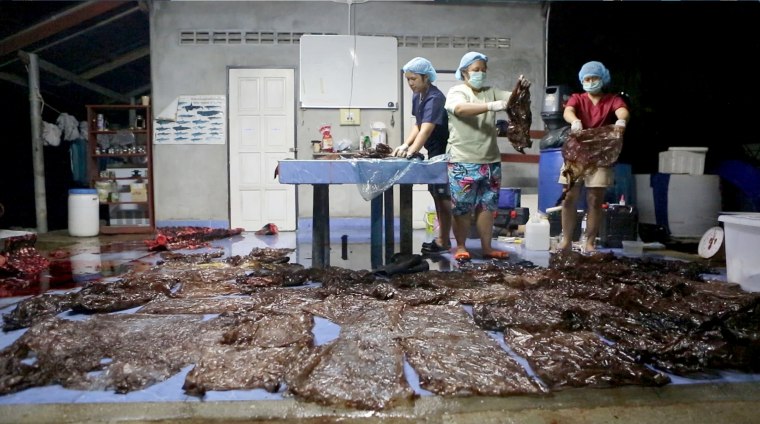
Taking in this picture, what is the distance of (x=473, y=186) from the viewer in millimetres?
4477

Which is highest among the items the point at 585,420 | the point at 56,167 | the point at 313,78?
the point at 313,78

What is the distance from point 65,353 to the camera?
2.16m

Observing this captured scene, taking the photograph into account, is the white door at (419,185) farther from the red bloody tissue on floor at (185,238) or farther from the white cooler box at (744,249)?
the white cooler box at (744,249)

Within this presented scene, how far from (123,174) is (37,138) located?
145 centimetres

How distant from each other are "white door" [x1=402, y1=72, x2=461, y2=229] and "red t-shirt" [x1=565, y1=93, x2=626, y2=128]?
3209mm

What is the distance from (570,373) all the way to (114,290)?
2.86 m

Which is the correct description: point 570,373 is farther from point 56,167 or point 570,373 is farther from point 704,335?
point 56,167

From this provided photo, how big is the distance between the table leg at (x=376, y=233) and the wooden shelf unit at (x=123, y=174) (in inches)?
188

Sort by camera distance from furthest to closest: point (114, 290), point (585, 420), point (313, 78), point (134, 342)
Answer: point (313, 78) < point (114, 290) < point (134, 342) < point (585, 420)

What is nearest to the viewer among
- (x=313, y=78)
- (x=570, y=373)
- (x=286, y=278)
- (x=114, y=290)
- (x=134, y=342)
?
(x=570, y=373)

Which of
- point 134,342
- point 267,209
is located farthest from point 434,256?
point 267,209

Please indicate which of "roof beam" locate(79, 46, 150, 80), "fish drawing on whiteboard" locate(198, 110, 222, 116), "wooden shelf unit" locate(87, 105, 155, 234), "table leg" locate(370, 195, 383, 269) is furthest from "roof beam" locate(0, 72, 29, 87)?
"table leg" locate(370, 195, 383, 269)

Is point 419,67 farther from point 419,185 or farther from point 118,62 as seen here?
point 118,62

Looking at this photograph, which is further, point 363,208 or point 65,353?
point 363,208
